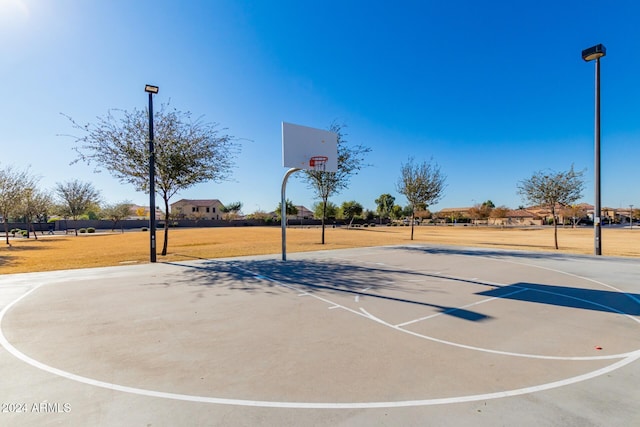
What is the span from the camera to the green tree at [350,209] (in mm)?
86188

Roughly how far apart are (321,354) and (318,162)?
35.8 feet

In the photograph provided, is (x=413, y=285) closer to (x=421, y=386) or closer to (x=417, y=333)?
(x=417, y=333)

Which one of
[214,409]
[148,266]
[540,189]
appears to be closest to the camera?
[214,409]

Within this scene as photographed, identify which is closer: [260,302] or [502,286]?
[260,302]

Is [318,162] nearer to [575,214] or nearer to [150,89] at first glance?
[150,89]

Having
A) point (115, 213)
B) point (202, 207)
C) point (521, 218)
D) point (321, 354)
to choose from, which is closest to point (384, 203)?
point (521, 218)

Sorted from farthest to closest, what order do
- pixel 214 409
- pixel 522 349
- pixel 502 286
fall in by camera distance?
1. pixel 502 286
2. pixel 522 349
3. pixel 214 409

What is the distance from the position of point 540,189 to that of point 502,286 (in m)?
18.1

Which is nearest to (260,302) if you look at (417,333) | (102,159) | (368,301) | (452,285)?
(368,301)

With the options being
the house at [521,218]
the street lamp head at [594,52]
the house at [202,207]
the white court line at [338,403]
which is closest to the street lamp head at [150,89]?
the white court line at [338,403]

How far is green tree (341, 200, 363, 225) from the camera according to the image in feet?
283

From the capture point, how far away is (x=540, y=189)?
22188mm

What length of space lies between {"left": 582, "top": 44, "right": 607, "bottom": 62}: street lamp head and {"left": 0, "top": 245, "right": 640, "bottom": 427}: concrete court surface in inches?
490

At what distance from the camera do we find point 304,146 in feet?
44.9
